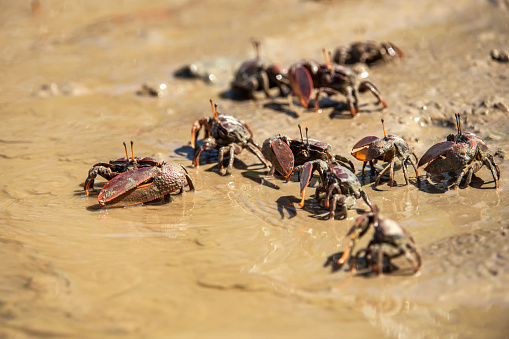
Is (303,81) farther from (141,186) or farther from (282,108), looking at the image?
(141,186)

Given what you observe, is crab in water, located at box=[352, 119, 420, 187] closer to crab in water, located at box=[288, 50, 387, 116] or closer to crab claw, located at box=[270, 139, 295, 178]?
crab claw, located at box=[270, 139, 295, 178]

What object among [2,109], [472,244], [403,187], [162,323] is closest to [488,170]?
[403,187]

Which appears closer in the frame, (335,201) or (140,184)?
(335,201)

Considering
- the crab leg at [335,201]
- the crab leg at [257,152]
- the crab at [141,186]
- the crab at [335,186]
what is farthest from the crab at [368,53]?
the crab at [141,186]

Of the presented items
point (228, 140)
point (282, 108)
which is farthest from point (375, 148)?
point (282, 108)

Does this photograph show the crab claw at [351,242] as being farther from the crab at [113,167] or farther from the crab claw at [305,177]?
the crab at [113,167]

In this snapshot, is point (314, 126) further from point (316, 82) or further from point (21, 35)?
point (21, 35)
